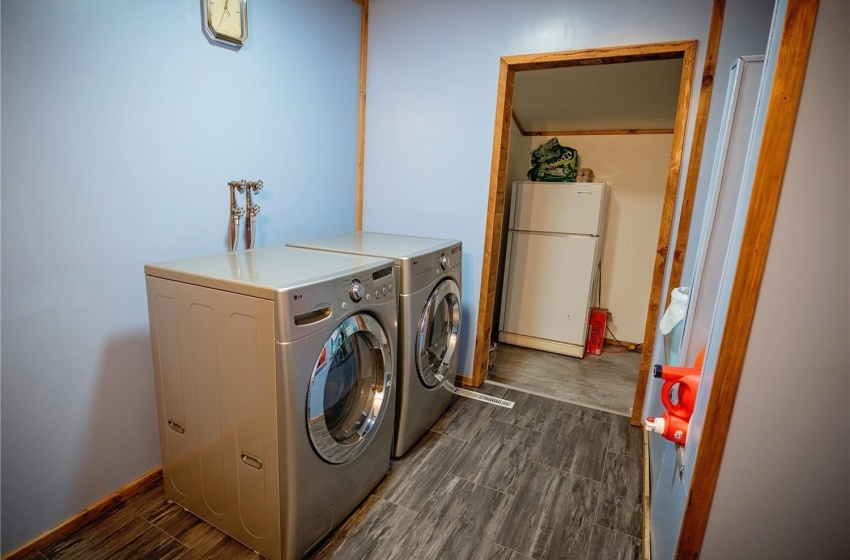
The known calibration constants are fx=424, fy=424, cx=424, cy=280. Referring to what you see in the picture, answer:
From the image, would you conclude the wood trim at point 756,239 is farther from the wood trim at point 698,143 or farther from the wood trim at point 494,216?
the wood trim at point 494,216

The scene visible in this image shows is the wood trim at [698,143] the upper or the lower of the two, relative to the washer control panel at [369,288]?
upper

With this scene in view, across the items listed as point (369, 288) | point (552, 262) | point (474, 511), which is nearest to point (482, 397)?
point (474, 511)

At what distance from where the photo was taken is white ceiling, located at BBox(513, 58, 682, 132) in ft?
9.38

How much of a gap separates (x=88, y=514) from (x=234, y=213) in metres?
1.27

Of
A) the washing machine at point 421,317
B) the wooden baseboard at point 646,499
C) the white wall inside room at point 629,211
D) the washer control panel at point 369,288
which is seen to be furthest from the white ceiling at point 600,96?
the wooden baseboard at point 646,499

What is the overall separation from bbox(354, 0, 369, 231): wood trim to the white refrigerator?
50.5 inches

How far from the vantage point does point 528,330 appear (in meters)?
3.54

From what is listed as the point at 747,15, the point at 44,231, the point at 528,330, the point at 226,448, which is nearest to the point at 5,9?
the point at 44,231

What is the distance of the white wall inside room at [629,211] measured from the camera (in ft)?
11.3

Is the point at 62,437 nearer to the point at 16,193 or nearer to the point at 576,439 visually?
the point at 16,193

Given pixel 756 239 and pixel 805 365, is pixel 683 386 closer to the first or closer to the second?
pixel 805 365

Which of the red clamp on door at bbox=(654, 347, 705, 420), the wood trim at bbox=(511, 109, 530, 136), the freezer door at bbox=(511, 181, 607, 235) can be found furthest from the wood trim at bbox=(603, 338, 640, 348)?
the red clamp on door at bbox=(654, 347, 705, 420)

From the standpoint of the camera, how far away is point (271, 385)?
122 cm

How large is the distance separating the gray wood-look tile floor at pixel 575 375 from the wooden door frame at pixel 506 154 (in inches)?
11.3
